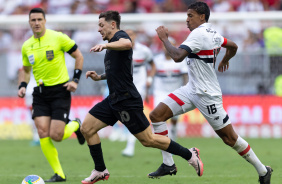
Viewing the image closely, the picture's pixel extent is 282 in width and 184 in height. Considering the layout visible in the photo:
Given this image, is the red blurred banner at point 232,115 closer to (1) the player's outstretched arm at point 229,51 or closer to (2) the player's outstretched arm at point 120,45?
(1) the player's outstretched arm at point 229,51

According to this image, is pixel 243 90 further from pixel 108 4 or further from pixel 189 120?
pixel 108 4

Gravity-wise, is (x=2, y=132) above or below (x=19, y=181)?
below

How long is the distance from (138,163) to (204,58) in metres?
3.95

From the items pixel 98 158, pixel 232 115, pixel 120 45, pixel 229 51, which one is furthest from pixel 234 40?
pixel 120 45

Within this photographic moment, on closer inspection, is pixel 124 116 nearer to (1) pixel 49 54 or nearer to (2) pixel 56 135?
(2) pixel 56 135

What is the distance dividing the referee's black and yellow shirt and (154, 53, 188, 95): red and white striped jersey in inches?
185

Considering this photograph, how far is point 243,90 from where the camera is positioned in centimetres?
1625

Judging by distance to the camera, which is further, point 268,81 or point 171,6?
point 171,6

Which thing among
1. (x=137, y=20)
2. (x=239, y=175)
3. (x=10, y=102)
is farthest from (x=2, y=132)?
(x=239, y=175)

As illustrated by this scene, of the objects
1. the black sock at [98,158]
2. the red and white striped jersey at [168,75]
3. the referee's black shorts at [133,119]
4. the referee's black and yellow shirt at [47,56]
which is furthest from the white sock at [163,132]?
the red and white striped jersey at [168,75]

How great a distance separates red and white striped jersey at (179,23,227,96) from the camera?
7621mm

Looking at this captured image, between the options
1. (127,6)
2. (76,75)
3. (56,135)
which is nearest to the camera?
(56,135)

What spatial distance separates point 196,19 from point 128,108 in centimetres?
151

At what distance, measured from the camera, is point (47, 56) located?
916 cm
